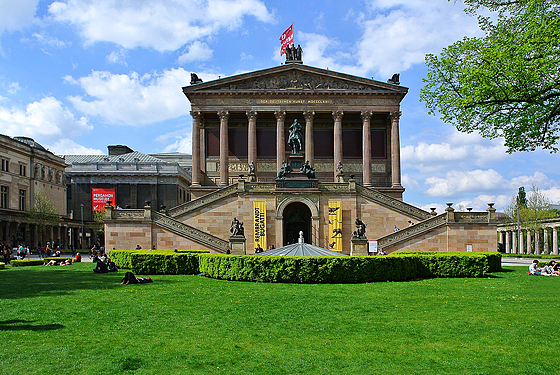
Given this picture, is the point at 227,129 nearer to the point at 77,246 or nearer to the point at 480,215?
the point at 480,215

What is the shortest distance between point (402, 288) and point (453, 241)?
73.2ft

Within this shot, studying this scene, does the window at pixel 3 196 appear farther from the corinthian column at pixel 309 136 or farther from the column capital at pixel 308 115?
the column capital at pixel 308 115

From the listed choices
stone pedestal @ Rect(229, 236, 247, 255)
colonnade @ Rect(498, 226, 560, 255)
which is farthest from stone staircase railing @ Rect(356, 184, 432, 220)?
colonnade @ Rect(498, 226, 560, 255)

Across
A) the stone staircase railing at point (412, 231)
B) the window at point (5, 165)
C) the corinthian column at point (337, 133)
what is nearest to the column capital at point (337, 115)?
the corinthian column at point (337, 133)

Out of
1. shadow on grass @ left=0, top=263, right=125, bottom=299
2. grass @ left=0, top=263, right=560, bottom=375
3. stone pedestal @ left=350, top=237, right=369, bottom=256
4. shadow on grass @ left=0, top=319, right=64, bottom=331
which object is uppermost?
stone pedestal @ left=350, top=237, right=369, bottom=256

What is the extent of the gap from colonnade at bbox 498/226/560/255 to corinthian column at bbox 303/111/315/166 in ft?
127

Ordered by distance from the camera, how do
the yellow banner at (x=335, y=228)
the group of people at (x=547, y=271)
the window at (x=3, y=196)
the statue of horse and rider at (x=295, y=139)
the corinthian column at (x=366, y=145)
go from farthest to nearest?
the window at (x=3, y=196), the corinthian column at (x=366, y=145), the statue of horse and rider at (x=295, y=139), the yellow banner at (x=335, y=228), the group of people at (x=547, y=271)

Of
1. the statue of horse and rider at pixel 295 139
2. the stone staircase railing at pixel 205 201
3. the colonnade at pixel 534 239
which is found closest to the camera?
the stone staircase railing at pixel 205 201

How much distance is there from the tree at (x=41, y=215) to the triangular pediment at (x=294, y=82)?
99.5 feet

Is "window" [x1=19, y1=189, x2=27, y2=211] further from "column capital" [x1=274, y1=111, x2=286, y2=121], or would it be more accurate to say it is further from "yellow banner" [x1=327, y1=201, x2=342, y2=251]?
"yellow banner" [x1=327, y1=201, x2=342, y2=251]

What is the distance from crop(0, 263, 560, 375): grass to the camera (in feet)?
29.7

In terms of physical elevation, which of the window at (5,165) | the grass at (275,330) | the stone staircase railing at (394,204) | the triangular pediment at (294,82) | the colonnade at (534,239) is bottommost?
the colonnade at (534,239)

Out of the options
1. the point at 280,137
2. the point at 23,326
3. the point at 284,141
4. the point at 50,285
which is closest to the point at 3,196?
the point at 280,137

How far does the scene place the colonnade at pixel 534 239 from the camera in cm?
7481
